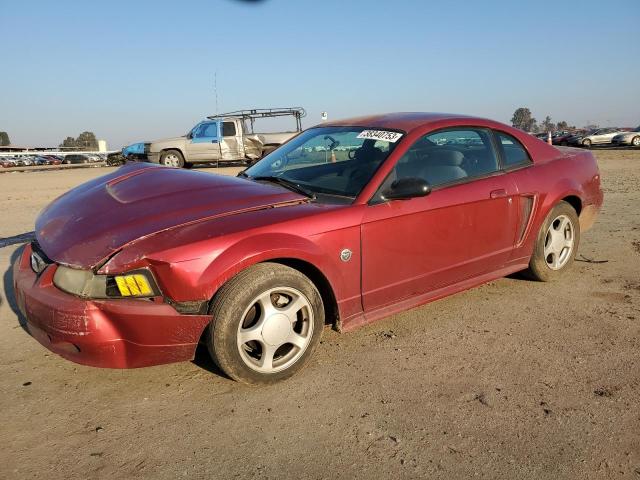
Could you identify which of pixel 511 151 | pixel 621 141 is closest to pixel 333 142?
pixel 511 151

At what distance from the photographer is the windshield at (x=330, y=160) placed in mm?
3330

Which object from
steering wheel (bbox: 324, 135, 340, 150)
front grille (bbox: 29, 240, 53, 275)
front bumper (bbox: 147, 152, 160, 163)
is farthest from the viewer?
front bumper (bbox: 147, 152, 160, 163)

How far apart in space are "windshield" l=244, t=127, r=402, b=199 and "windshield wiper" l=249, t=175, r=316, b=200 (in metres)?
0.01

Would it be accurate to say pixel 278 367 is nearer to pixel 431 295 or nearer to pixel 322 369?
pixel 322 369

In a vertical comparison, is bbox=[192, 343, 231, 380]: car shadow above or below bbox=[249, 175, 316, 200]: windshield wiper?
below

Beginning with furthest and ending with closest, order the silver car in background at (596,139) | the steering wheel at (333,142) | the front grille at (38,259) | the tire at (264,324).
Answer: the silver car in background at (596,139)
the steering wheel at (333,142)
the front grille at (38,259)
the tire at (264,324)

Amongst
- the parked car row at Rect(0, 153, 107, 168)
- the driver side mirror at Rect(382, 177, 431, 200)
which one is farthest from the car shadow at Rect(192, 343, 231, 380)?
the parked car row at Rect(0, 153, 107, 168)

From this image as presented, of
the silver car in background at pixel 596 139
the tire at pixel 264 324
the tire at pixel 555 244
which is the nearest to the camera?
the tire at pixel 264 324

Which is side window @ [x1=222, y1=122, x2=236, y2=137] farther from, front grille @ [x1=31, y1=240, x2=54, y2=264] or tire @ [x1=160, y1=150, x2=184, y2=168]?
front grille @ [x1=31, y1=240, x2=54, y2=264]

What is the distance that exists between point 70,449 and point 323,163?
250 cm

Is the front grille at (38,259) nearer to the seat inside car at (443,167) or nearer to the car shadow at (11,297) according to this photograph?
the car shadow at (11,297)

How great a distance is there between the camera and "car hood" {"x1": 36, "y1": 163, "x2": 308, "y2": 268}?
2602 mm

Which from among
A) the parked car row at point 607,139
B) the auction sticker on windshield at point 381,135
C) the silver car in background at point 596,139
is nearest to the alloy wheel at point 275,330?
the auction sticker on windshield at point 381,135

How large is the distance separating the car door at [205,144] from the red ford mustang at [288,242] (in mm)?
14024
